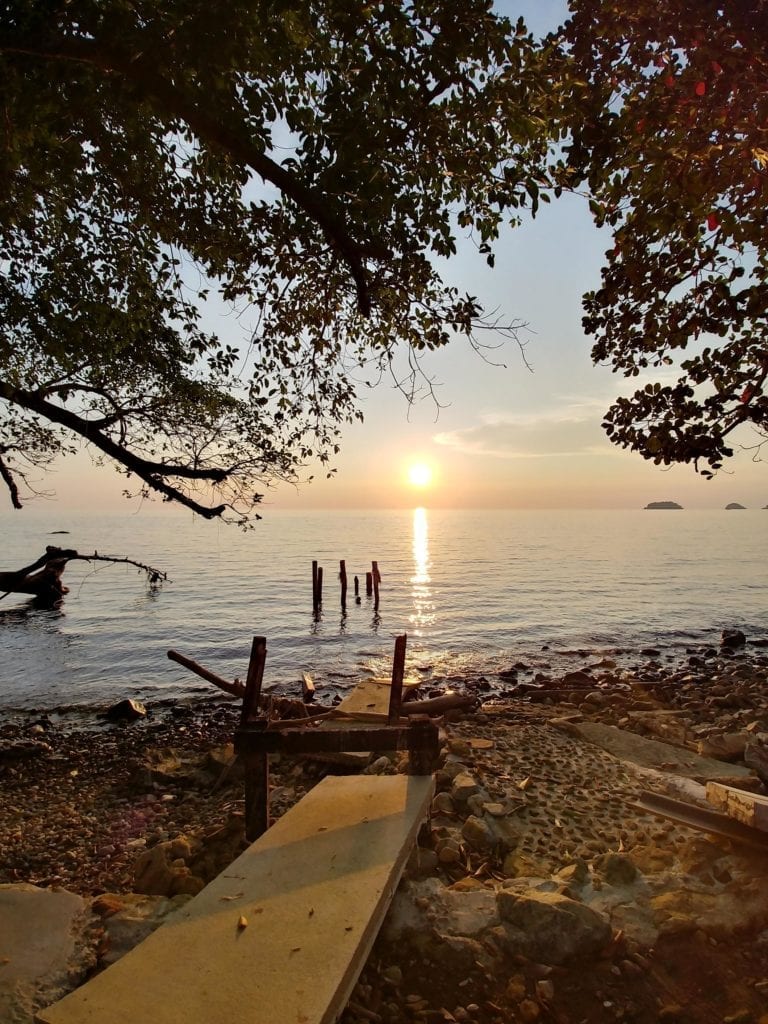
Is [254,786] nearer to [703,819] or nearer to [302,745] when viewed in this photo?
[302,745]

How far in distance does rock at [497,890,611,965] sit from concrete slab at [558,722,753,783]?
14.9 ft

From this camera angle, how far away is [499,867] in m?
5.60

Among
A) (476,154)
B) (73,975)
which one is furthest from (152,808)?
(476,154)

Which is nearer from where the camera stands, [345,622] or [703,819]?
[703,819]

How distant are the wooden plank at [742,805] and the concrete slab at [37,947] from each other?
5316 mm

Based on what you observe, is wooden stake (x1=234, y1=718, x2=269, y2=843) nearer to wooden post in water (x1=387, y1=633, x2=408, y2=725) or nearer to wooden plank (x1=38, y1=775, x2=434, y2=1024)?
wooden plank (x1=38, y1=775, x2=434, y2=1024)

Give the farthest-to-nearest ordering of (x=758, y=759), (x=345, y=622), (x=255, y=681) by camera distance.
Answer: (x=345, y=622)
(x=758, y=759)
(x=255, y=681)

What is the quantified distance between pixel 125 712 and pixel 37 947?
40.3 feet

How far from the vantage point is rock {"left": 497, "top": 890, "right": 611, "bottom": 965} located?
4.05 metres

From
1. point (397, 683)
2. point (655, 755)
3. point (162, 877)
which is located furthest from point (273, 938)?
point (655, 755)

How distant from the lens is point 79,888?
20.4 feet

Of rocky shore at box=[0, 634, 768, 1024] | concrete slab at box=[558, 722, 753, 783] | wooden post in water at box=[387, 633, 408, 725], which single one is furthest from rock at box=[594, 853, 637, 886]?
concrete slab at box=[558, 722, 753, 783]

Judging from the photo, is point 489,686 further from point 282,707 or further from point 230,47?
point 230,47

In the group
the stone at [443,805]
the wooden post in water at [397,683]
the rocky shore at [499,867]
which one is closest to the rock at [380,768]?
the rocky shore at [499,867]
